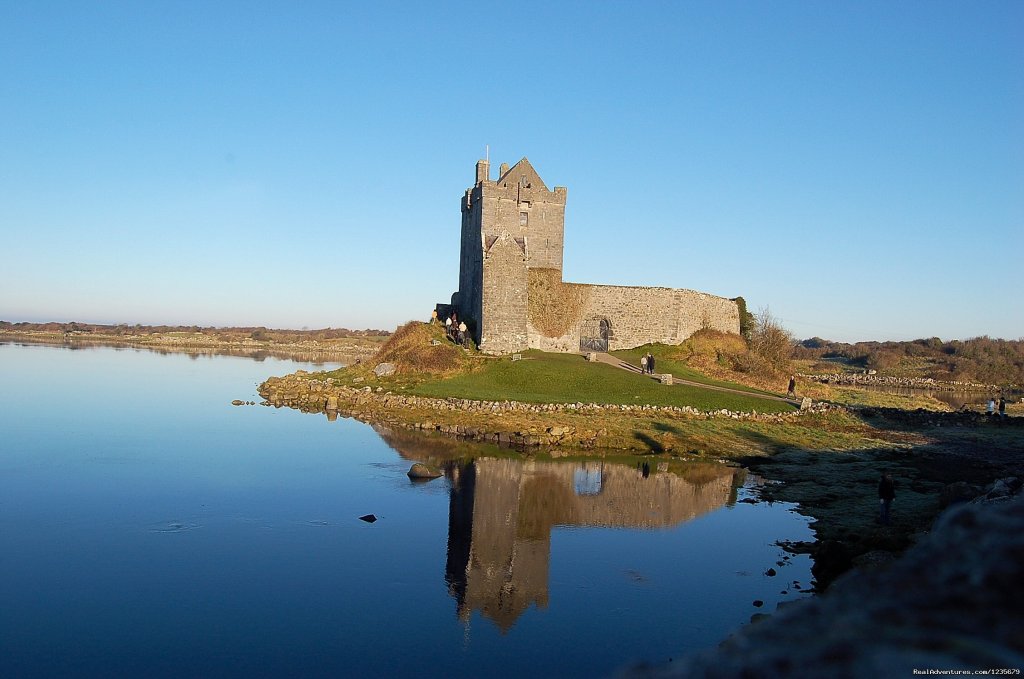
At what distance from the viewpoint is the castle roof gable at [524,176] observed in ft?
150

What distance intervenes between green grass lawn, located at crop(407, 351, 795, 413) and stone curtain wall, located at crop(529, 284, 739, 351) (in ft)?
13.3

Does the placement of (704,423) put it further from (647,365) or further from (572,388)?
(647,365)

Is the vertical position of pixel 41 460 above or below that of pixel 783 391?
below

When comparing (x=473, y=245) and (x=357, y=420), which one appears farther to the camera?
(x=473, y=245)

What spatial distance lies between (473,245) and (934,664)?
46.1 meters

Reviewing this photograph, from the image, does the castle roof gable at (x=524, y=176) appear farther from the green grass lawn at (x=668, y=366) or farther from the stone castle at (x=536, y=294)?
the green grass lawn at (x=668, y=366)

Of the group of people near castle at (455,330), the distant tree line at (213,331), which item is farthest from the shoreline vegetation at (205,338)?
the group of people near castle at (455,330)

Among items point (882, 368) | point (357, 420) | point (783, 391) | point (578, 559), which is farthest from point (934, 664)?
point (882, 368)

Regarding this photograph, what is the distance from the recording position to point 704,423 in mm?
31484

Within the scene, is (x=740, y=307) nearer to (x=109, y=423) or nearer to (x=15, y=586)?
(x=109, y=423)

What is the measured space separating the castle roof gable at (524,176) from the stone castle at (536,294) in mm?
62

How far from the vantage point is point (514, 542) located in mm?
17016

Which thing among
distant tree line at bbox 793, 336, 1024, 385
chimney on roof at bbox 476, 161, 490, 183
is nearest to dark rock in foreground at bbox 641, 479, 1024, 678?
Result: chimney on roof at bbox 476, 161, 490, 183

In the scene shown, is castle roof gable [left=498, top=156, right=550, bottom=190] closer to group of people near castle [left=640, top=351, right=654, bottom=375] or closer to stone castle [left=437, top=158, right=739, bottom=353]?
stone castle [left=437, top=158, right=739, bottom=353]
